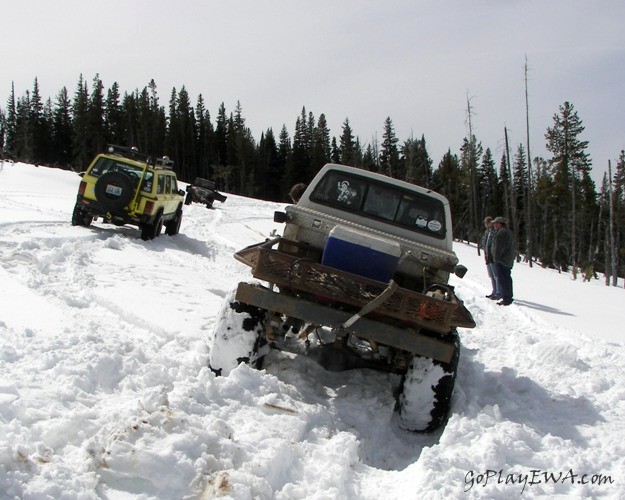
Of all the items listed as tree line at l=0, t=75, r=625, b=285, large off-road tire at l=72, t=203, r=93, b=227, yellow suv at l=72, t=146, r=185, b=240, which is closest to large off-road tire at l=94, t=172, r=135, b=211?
yellow suv at l=72, t=146, r=185, b=240

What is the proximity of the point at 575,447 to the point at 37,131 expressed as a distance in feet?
263

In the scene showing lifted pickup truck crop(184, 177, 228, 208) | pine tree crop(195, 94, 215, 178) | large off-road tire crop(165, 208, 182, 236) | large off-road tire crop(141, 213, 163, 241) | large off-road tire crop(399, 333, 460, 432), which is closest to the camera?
large off-road tire crop(399, 333, 460, 432)

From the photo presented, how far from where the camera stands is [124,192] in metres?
12.2

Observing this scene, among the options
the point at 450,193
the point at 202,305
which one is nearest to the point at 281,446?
the point at 202,305

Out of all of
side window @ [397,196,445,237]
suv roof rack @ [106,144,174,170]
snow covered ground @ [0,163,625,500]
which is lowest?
snow covered ground @ [0,163,625,500]

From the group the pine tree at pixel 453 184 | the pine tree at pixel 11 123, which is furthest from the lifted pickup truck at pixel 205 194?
the pine tree at pixel 11 123

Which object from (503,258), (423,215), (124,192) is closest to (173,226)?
(124,192)

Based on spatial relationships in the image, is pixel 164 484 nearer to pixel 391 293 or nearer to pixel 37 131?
pixel 391 293

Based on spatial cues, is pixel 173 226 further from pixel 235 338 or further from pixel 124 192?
pixel 235 338

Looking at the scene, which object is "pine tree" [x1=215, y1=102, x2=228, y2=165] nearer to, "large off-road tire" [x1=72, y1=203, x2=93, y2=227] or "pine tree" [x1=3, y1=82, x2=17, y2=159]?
"pine tree" [x1=3, y1=82, x2=17, y2=159]

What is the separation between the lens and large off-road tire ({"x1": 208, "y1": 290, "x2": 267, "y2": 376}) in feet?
15.5

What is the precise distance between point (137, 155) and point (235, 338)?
1007 centimetres

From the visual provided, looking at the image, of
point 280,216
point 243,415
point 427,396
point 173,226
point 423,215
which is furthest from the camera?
point 173,226

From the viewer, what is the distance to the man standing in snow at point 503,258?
10422 millimetres
